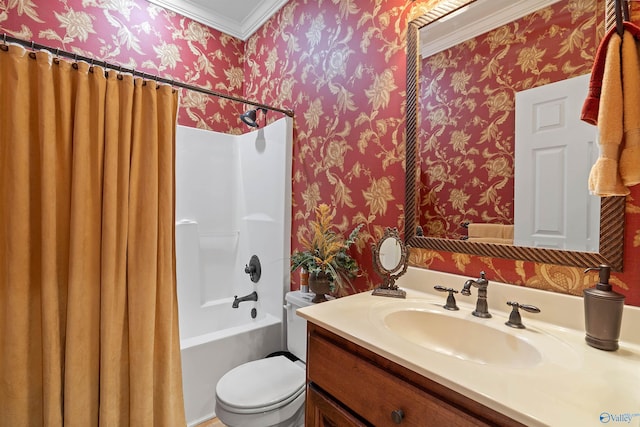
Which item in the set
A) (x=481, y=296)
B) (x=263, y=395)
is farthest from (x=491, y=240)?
(x=263, y=395)

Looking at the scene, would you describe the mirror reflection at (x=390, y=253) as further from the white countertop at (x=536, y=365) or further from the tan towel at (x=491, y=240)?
the tan towel at (x=491, y=240)

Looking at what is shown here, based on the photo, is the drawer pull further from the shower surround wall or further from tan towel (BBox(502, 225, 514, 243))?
the shower surround wall

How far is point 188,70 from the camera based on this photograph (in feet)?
7.84

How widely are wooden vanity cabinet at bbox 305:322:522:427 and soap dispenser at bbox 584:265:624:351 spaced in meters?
0.40

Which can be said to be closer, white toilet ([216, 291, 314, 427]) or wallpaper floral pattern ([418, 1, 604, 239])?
wallpaper floral pattern ([418, 1, 604, 239])

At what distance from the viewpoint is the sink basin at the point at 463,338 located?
0.82 metres

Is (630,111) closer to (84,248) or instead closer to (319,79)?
(319,79)

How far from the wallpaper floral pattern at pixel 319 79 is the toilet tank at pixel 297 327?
28cm

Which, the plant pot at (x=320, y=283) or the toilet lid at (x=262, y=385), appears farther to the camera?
the plant pot at (x=320, y=283)

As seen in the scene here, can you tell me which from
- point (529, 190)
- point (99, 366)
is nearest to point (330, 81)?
point (529, 190)

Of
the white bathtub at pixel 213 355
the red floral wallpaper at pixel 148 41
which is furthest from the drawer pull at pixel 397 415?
the red floral wallpaper at pixel 148 41

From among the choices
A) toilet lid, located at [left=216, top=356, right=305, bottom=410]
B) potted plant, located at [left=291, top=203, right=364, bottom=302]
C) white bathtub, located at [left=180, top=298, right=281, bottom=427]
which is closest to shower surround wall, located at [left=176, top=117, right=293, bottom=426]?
white bathtub, located at [left=180, top=298, right=281, bottom=427]

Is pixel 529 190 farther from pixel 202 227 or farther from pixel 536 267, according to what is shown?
pixel 202 227

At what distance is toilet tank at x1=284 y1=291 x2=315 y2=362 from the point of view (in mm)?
1664
